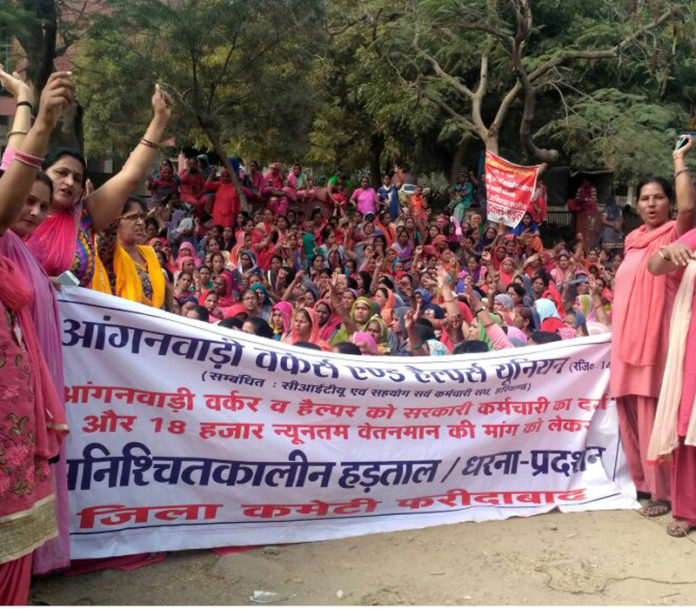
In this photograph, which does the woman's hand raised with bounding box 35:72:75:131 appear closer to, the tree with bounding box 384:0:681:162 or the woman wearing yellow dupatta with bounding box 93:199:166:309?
the woman wearing yellow dupatta with bounding box 93:199:166:309

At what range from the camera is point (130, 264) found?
379 cm

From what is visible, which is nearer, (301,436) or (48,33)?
(301,436)

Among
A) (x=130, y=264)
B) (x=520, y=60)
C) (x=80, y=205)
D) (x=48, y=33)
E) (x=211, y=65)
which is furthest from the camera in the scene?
(x=211, y=65)

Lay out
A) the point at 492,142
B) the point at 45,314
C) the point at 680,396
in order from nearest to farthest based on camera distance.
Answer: the point at 45,314
the point at 680,396
the point at 492,142

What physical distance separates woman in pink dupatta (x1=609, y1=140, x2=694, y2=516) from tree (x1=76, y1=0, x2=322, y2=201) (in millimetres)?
9415

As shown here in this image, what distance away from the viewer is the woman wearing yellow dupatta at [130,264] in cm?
360

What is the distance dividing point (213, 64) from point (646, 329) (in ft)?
37.3

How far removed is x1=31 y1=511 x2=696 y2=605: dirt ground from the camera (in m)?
3.16

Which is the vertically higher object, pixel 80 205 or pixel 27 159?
pixel 27 159

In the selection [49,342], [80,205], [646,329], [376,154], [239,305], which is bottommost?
[239,305]

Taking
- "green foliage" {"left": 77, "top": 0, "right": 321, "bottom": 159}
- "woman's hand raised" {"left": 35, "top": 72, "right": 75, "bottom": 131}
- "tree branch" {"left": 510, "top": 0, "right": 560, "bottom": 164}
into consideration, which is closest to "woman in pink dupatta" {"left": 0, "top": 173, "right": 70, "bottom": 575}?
"woman's hand raised" {"left": 35, "top": 72, "right": 75, "bottom": 131}

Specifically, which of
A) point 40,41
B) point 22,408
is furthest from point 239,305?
point 40,41

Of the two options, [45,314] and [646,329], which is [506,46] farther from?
[45,314]

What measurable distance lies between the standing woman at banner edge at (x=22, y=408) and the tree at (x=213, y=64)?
10086 mm
